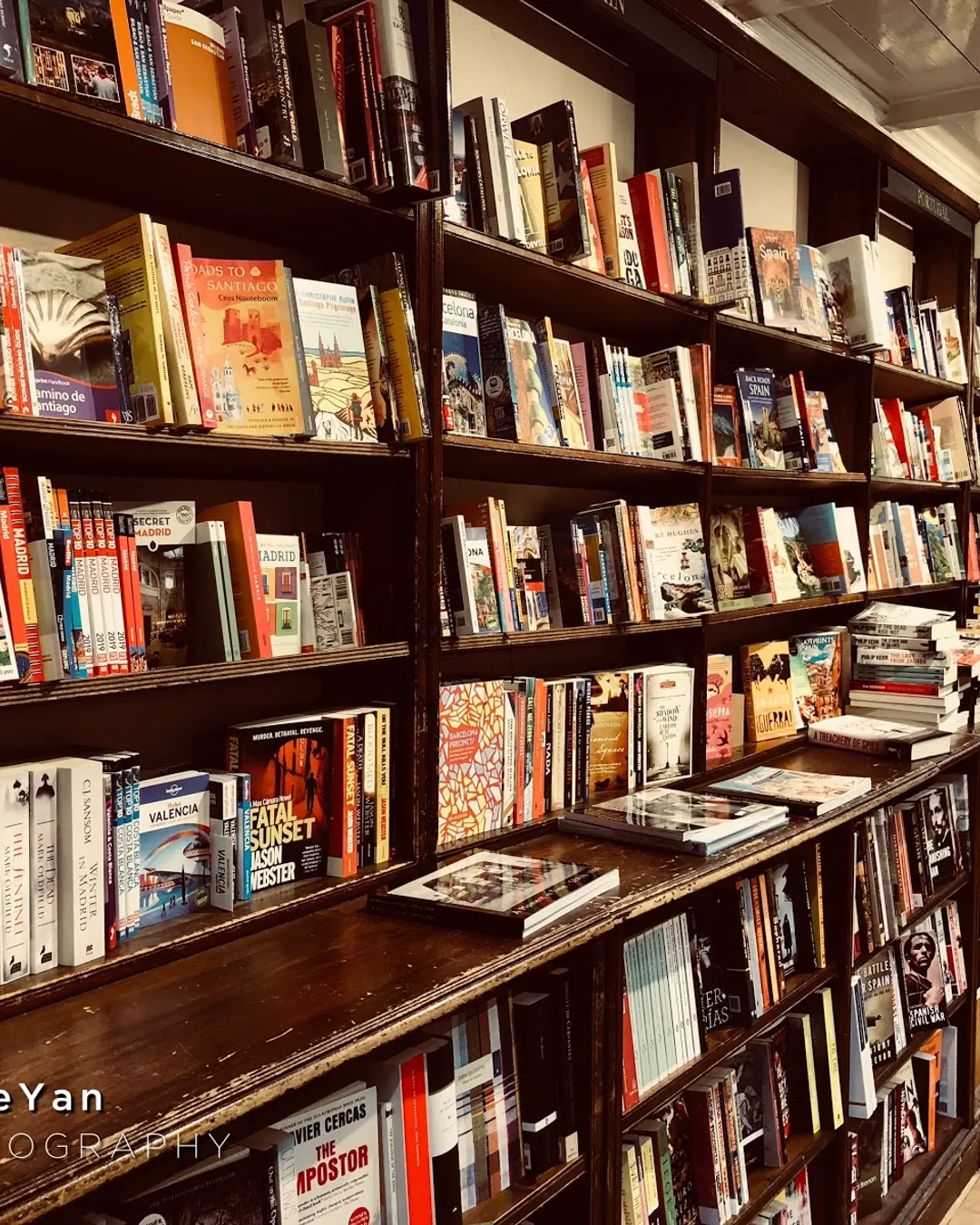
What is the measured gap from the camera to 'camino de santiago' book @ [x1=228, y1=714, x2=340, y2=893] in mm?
1504

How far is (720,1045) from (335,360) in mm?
1422

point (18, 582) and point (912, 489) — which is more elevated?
point (912, 489)

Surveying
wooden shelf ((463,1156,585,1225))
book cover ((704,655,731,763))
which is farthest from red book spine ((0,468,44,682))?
book cover ((704,655,731,763))

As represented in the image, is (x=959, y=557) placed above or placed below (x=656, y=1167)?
above

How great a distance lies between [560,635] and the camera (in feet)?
6.29

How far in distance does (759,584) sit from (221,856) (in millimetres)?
1613

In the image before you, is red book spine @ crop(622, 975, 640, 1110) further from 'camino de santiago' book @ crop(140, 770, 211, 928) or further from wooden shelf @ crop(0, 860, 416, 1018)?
'camino de santiago' book @ crop(140, 770, 211, 928)

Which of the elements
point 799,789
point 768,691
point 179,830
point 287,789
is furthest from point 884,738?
point 179,830

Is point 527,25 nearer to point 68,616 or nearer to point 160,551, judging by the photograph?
point 160,551

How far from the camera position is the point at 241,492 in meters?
1.68

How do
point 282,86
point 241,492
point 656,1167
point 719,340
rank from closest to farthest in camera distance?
point 282,86
point 241,492
point 656,1167
point 719,340

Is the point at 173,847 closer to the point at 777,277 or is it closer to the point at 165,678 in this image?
the point at 165,678

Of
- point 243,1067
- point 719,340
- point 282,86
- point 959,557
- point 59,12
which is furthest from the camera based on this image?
point 959,557

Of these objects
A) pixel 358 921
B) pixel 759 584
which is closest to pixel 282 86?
pixel 358 921
